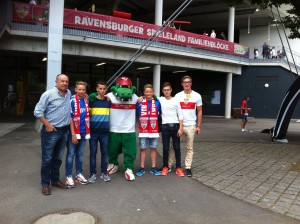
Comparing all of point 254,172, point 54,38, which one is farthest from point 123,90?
point 54,38

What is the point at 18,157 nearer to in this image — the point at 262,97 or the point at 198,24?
the point at 262,97

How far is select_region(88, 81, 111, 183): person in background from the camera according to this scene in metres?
6.02

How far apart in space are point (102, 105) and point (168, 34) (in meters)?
14.9

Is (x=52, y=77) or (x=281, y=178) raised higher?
(x=52, y=77)

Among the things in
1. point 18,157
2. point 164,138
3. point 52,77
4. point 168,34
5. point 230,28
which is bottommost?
point 18,157

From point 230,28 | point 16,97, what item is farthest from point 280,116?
point 16,97

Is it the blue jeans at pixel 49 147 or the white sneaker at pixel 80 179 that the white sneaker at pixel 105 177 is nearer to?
the white sneaker at pixel 80 179

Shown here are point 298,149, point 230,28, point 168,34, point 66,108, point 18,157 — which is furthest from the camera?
point 230,28

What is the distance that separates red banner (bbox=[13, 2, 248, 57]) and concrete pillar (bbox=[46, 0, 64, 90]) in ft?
9.35

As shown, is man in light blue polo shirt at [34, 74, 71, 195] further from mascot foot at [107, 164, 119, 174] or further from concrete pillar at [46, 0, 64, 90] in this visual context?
concrete pillar at [46, 0, 64, 90]

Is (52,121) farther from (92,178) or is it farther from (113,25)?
(113,25)

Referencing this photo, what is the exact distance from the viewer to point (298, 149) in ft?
34.6

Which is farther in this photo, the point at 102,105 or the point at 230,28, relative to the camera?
the point at 230,28

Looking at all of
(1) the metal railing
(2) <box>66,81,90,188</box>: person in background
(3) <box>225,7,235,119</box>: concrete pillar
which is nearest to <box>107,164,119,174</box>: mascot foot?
(2) <box>66,81,90,188</box>: person in background
